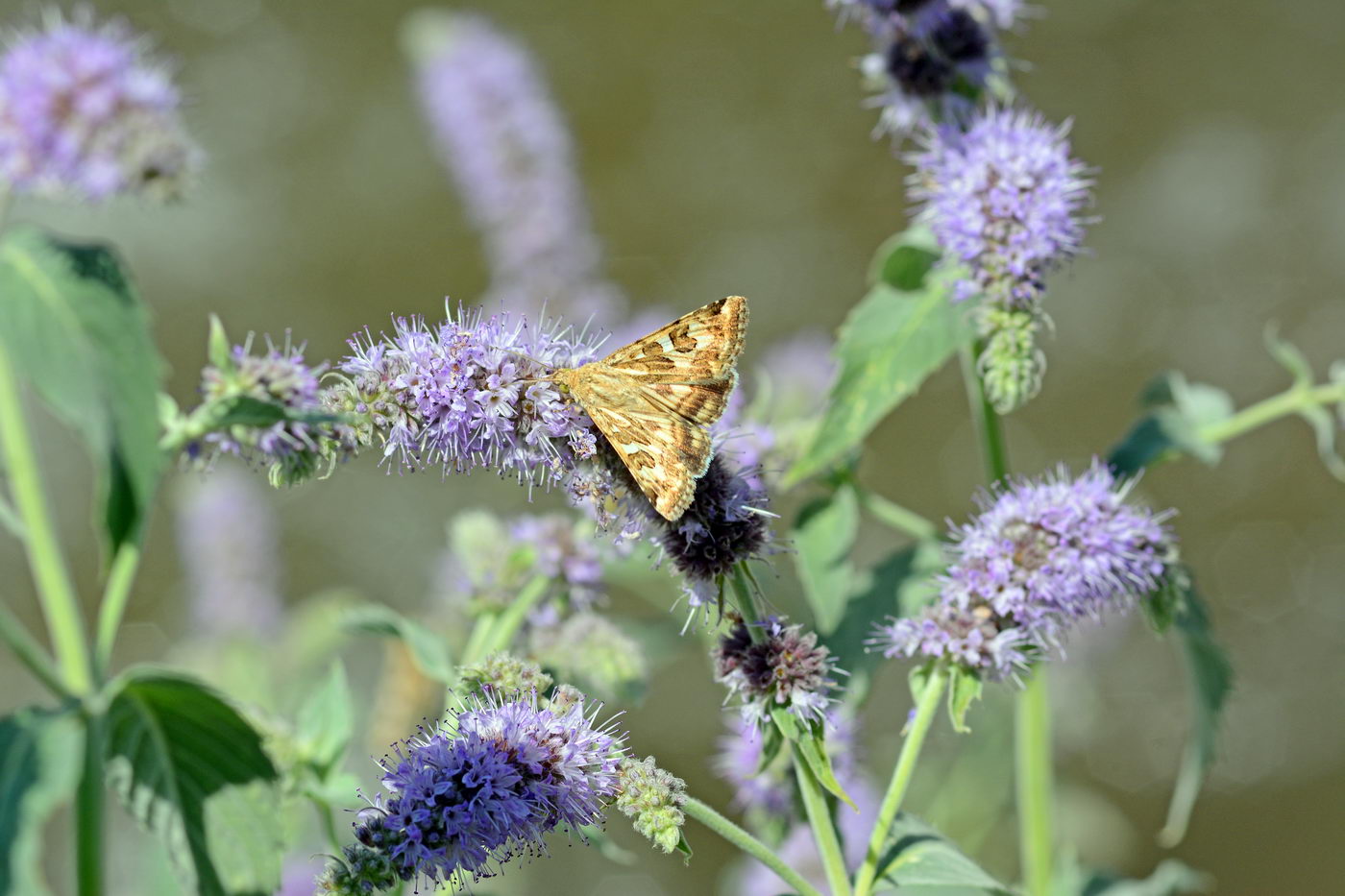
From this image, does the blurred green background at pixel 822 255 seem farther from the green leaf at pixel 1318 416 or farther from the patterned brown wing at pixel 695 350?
the patterned brown wing at pixel 695 350

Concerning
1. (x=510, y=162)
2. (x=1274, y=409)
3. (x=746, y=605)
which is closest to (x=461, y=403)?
(x=746, y=605)

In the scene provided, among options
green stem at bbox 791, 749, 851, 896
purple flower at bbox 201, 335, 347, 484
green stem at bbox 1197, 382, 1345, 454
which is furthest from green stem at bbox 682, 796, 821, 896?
green stem at bbox 1197, 382, 1345, 454

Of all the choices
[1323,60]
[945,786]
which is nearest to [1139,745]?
[945,786]

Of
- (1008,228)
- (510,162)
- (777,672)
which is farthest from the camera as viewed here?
(510,162)

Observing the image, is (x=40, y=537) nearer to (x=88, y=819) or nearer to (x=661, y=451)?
(x=88, y=819)

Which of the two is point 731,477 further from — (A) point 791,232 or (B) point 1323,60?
(B) point 1323,60

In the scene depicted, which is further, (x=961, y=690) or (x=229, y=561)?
(x=229, y=561)

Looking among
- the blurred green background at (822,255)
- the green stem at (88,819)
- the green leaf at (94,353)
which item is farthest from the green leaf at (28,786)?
the blurred green background at (822,255)
